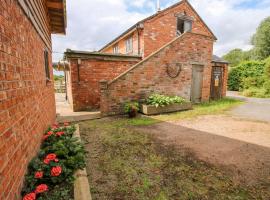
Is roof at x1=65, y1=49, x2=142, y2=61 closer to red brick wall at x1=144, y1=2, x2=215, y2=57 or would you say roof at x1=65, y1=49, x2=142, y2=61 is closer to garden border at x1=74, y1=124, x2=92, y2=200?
red brick wall at x1=144, y1=2, x2=215, y2=57

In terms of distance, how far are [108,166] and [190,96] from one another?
25.2 feet

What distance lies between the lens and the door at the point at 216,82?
10922mm

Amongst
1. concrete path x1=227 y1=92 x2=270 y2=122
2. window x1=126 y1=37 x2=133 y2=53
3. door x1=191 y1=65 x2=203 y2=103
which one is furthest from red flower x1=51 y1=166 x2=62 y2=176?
window x1=126 y1=37 x2=133 y2=53

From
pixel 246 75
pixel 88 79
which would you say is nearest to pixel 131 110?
pixel 88 79

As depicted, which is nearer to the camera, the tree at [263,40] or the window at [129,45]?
the window at [129,45]

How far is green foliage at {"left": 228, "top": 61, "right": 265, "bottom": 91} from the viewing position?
1661cm

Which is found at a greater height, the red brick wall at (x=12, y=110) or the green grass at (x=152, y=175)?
the red brick wall at (x=12, y=110)

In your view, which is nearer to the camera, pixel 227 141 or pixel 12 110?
pixel 12 110

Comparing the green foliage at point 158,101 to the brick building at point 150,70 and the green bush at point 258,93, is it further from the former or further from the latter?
the green bush at point 258,93

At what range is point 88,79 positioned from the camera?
26.2 ft

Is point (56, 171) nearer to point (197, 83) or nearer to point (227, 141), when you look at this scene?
point (227, 141)

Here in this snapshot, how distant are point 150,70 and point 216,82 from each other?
6068 millimetres

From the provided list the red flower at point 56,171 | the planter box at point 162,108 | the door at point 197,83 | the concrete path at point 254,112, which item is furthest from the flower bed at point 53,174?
the door at point 197,83

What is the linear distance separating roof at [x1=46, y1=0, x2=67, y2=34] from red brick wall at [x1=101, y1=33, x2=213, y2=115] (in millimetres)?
2942
